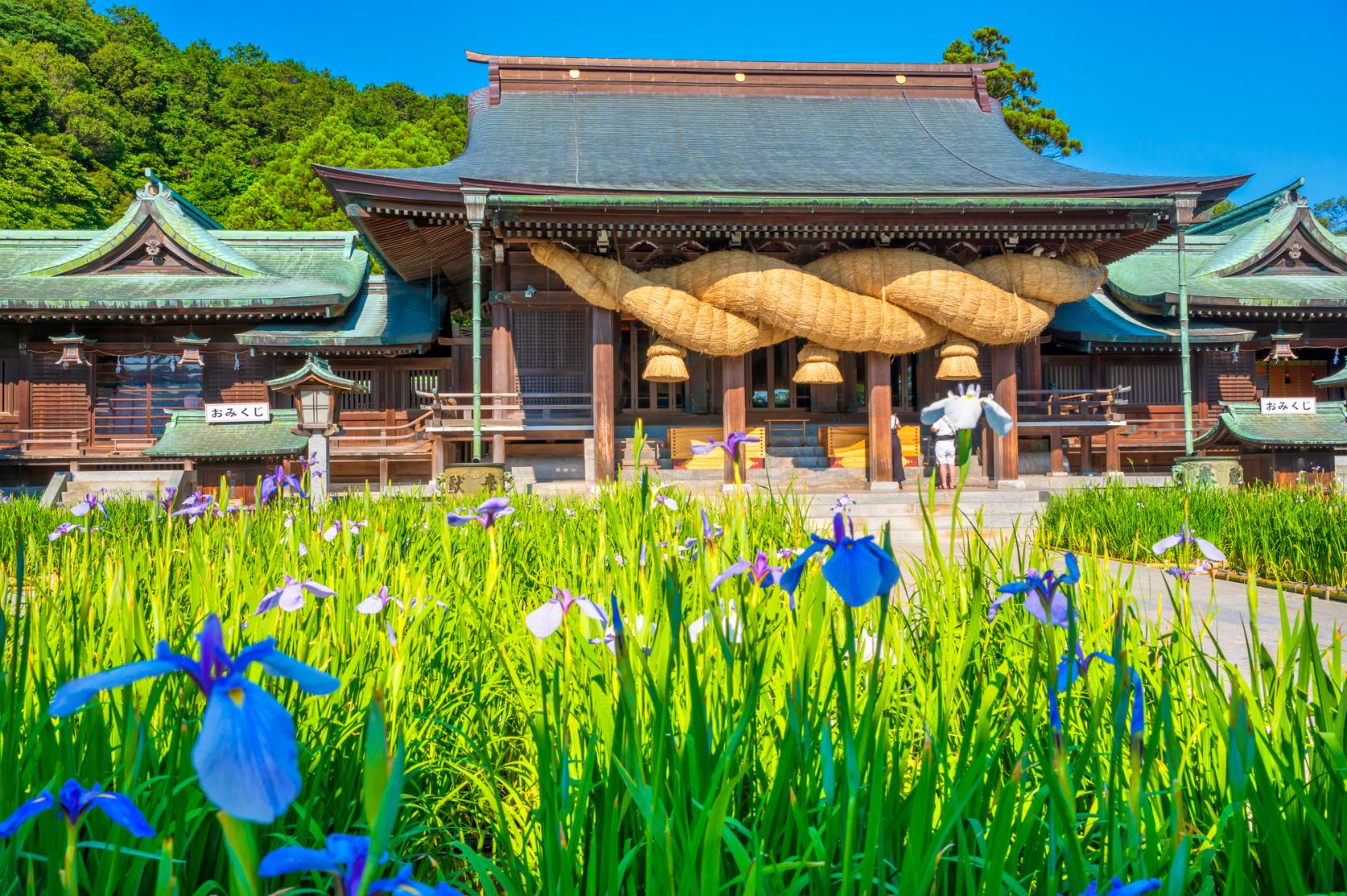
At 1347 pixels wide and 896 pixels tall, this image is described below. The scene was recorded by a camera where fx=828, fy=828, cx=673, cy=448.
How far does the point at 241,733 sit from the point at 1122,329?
15.7 m

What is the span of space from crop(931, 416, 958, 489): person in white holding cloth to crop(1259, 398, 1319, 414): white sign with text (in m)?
4.04

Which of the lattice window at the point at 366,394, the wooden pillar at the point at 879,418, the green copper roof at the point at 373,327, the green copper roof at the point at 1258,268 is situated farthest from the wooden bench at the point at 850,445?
the lattice window at the point at 366,394

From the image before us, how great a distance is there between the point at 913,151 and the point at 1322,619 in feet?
39.2

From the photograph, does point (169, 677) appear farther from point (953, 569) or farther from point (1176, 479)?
point (1176, 479)

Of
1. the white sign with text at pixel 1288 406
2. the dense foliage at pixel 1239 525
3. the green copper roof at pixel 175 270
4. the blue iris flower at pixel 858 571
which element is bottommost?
the dense foliage at pixel 1239 525

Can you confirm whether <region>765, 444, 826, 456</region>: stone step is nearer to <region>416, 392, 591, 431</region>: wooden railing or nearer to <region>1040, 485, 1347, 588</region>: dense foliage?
<region>416, 392, 591, 431</region>: wooden railing

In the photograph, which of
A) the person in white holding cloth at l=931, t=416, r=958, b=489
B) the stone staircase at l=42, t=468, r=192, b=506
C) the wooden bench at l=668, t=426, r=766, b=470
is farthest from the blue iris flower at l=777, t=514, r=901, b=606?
the stone staircase at l=42, t=468, r=192, b=506

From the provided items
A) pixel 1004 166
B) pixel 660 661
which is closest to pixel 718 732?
pixel 660 661

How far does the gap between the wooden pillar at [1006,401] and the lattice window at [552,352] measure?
5783 mm

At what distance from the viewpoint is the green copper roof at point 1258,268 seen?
1416cm

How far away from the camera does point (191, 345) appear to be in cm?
1336

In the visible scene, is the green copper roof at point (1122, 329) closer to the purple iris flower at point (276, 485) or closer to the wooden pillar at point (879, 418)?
the wooden pillar at point (879, 418)

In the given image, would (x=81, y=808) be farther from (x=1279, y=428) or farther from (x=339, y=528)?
(x=1279, y=428)

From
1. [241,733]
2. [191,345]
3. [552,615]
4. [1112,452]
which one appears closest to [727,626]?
→ [552,615]
